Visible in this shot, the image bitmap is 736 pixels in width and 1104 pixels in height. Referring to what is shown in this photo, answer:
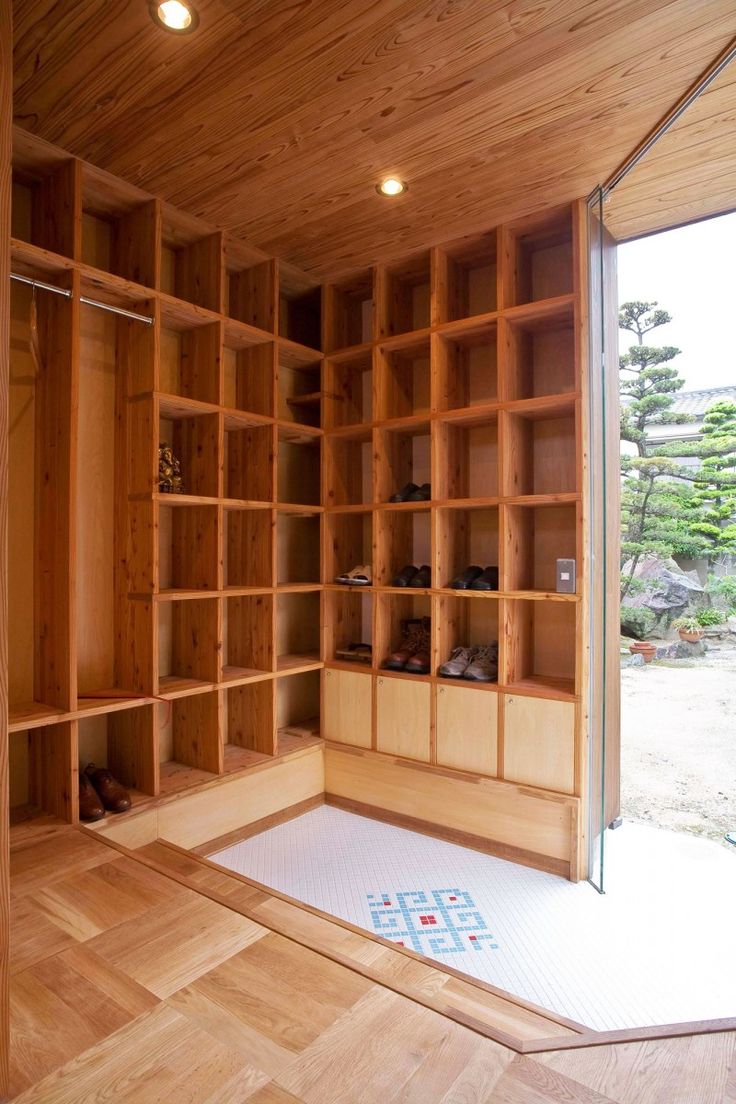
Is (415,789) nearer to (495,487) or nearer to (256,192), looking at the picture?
(495,487)

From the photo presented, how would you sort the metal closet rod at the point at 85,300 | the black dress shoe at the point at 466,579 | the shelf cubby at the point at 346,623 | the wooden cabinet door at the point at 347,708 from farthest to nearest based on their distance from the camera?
the shelf cubby at the point at 346,623
the wooden cabinet door at the point at 347,708
the black dress shoe at the point at 466,579
the metal closet rod at the point at 85,300

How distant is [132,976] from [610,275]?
3.14 metres

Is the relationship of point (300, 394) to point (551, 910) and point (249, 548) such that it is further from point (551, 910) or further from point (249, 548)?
point (551, 910)

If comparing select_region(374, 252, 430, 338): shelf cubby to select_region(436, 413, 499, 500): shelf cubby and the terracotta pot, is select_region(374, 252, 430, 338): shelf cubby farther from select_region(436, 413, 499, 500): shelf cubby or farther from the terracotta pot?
the terracotta pot

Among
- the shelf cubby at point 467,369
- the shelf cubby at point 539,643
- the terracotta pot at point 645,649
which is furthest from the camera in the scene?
the shelf cubby at point 467,369

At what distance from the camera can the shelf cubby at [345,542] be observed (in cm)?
355

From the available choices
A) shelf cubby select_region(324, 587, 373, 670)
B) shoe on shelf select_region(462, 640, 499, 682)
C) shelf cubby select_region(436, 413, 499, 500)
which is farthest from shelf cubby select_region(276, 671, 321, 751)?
shelf cubby select_region(436, 413, 499, 500)

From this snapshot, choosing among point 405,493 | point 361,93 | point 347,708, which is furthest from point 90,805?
point 361,93

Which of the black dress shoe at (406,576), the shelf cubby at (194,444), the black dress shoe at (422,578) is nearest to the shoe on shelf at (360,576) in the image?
the black dress shoe at (406,576)

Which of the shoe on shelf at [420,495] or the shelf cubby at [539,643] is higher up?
the shoe on shelf at [420,495]

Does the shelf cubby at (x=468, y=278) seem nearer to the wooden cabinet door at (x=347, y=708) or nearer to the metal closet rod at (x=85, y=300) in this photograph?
the metal closet rod at (x=85, y=300)

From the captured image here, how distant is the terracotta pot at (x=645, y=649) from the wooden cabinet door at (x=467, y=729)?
63 centimetres

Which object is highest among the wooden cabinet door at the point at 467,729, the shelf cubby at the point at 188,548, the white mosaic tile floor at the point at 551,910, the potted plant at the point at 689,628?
the shelf cubby at the point at 188,548

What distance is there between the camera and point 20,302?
8.31 feet
